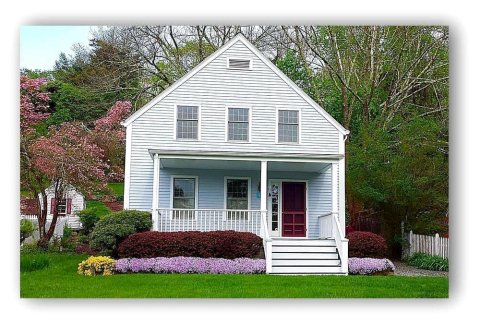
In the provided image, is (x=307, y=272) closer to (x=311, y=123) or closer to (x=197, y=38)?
(x=311, y=123)

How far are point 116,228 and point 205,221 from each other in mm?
1969

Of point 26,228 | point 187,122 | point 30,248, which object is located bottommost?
point 30,248

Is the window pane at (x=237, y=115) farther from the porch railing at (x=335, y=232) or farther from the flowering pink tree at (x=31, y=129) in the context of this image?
the flowering pink tree at (x=31, y=129)

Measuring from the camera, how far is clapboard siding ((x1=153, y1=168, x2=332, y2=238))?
15.1m

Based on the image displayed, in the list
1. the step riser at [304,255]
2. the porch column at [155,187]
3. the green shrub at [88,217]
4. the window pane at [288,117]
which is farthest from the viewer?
the green shrub at [88,217]

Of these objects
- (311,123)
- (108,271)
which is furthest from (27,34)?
(311,123)

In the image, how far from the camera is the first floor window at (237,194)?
15.3m

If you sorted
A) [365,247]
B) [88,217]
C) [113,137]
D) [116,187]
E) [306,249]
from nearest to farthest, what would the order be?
[306,249], [365,247], [88,217], [116,187], [113,137]

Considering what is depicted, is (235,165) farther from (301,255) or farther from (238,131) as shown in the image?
(301,255)

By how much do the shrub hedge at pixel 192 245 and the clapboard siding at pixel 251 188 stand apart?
2078 millimetres

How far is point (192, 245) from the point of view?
42.4 ft

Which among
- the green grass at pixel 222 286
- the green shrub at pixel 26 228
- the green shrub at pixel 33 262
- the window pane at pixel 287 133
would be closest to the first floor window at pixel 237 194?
the window pane at pixel 287 133

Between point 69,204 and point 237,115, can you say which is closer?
point 237,115

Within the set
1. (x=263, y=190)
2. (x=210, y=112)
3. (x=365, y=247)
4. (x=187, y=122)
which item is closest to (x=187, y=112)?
(x=187, y=122)
